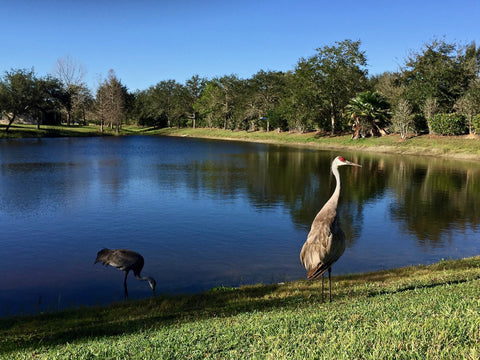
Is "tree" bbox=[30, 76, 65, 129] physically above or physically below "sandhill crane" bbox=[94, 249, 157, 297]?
above

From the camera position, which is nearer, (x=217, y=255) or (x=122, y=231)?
Answer: (x=217, y=255)

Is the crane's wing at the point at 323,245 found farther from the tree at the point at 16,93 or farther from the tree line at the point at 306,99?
the tree at the point at 16,93

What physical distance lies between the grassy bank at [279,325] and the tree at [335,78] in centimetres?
5847

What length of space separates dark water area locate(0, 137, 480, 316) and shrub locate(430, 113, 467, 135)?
15.6m

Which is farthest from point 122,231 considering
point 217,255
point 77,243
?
point 217,255

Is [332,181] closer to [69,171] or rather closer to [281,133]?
[69,171]

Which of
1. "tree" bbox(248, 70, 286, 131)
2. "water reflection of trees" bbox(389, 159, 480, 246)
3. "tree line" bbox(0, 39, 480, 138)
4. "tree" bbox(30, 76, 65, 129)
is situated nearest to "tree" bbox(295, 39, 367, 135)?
"tree line" bbox(0, 39, 480, 138)

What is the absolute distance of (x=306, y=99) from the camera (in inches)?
2596

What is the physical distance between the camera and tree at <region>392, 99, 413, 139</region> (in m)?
49.7

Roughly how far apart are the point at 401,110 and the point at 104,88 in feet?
241

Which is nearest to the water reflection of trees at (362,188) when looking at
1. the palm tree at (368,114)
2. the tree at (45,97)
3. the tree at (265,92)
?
the palm tree at (368,114)

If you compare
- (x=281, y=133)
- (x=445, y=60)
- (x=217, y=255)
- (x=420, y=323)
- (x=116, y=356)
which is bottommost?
(x=217, y=255)

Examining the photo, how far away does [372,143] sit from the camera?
53.6 m

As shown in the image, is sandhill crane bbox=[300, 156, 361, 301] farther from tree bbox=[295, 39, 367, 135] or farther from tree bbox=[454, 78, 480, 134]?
tree bbox=[295, 39, 367, 135]
